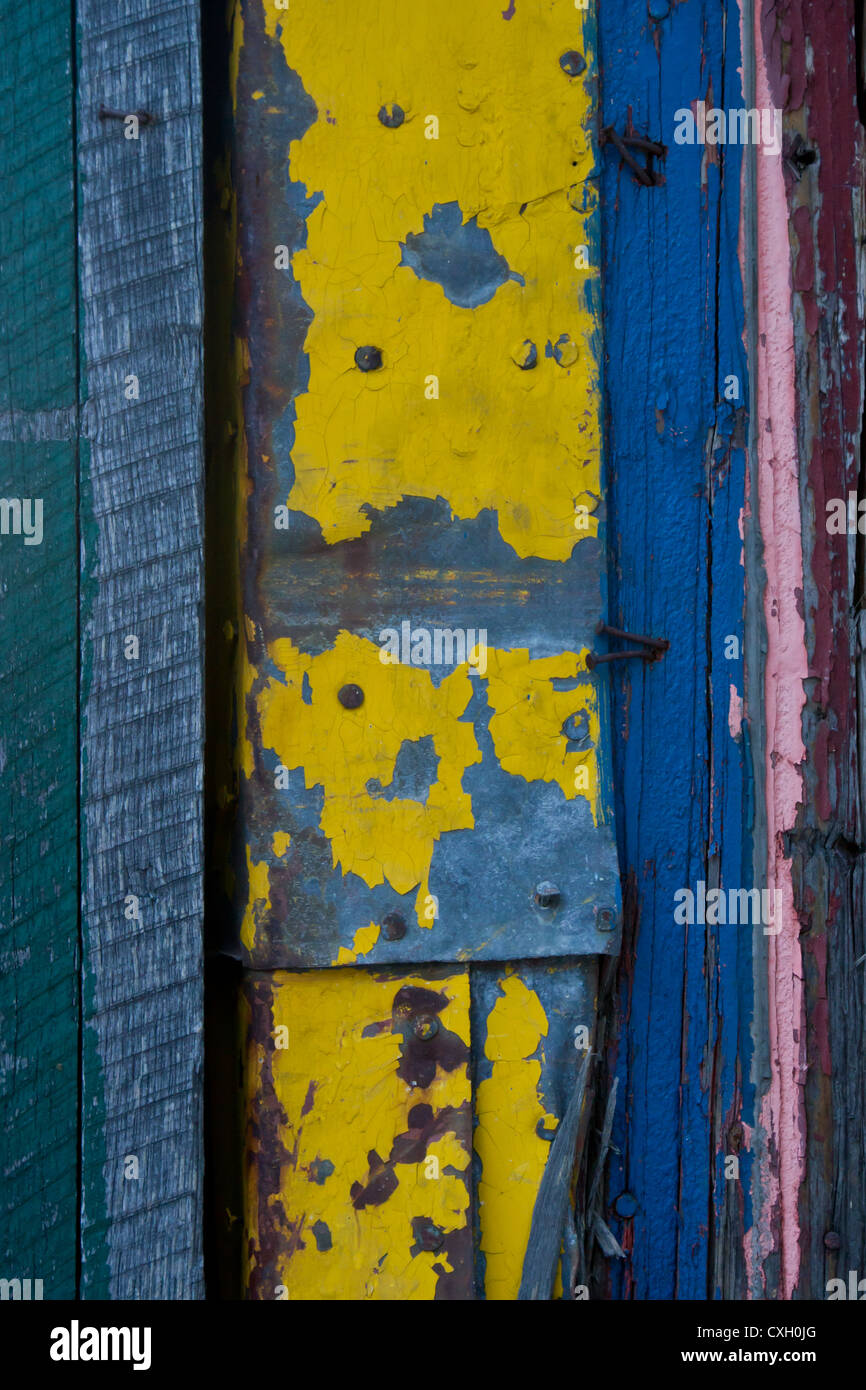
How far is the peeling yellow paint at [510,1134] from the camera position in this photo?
1.36 m

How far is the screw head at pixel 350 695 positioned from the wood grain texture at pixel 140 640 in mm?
203

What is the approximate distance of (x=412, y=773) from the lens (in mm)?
1347

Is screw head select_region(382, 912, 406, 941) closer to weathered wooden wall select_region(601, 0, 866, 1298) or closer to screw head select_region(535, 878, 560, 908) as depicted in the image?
screw head select_region(535, 878, 560, 908)

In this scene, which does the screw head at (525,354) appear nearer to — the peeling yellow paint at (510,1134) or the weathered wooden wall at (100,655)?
the weathered wooden wall at (100,655)

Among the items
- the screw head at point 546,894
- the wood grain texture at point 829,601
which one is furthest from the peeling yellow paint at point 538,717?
the wood grain texture at point 829,601

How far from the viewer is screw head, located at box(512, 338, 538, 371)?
4.44 feet

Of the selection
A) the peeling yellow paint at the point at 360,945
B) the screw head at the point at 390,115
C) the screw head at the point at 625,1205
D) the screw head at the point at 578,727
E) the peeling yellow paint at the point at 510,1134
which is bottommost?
the screw head at the point at 625,1205

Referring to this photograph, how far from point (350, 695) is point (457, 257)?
0.58m

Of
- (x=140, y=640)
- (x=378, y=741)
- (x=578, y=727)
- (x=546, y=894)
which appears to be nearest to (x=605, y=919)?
(x=546, y=894)

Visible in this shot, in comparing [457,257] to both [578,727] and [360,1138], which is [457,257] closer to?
[578,727]

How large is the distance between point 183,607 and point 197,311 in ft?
1.18

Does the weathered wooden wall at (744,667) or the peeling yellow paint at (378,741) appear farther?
the weathered wooden wall at (744,667)

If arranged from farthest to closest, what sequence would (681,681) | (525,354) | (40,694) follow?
(681,681) < (525,354) < (40,694)

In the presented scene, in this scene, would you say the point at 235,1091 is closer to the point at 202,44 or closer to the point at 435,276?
the point at 435,276
